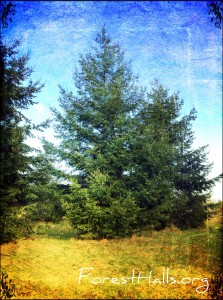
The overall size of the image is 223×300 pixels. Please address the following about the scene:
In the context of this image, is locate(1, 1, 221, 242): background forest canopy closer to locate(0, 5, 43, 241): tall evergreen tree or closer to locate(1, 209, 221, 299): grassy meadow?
locate(0, 5, 43, 241): tall evergreen tree

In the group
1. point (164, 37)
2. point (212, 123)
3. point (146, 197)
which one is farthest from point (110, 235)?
point (164, 37)

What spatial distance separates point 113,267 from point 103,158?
4724mm

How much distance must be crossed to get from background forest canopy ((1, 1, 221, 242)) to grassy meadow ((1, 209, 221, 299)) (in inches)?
37.8

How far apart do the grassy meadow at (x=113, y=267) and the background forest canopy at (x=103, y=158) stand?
0.96 metres

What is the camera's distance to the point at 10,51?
765 centimetres

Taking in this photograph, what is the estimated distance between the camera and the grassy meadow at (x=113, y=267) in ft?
17.9

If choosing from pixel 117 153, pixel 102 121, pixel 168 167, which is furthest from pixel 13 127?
pixel 168 167

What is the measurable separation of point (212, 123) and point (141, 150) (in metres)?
3.81

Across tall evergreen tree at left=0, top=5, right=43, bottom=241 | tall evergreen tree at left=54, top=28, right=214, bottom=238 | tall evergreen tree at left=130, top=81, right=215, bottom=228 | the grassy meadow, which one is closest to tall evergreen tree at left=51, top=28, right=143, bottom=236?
tall evergreen tree at left=54, top=28, right=214, bottom=238

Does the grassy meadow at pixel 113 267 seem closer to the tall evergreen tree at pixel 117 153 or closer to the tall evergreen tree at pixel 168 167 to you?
the tall evergreen tree at pixel 117 153

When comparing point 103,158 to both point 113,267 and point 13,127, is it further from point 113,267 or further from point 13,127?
point 113,267

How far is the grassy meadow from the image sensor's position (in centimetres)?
546

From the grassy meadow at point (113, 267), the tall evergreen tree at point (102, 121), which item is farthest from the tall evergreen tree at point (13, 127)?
the tall evergreen tree at point (102, 121)

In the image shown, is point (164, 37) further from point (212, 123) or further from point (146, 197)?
point (146, 197)
